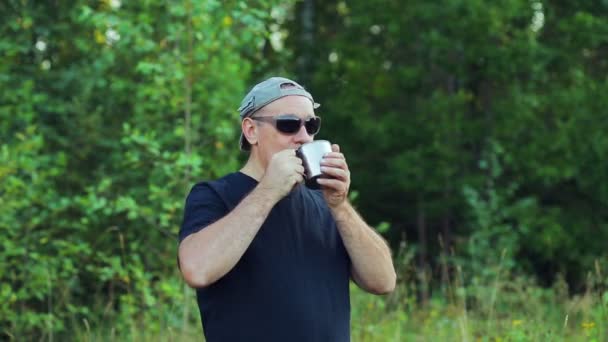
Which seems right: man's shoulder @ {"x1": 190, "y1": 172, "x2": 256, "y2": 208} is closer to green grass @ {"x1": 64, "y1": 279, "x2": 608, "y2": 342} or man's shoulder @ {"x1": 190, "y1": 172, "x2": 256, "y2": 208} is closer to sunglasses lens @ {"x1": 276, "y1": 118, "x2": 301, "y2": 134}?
sunglasses lens @ {"x1": 276, "y1": 118, "x2": 301, "y2": 134}

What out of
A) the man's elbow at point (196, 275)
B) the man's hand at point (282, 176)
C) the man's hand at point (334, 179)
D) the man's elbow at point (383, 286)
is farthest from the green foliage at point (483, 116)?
the man's elbow at point (196, 275)

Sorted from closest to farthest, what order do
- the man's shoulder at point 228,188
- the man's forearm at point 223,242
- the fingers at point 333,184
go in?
the man's forearm at point 223,242 < the fingers at point 333,184 < the man's shoulder at point 228,188

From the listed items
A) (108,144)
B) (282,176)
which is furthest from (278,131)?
(108,144)

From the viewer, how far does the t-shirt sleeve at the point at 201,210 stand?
9.71ft

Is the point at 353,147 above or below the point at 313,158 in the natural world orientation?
below

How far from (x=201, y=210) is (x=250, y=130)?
14.4 inches

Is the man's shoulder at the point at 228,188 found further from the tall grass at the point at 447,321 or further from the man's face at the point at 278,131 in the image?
the tall grass at the point at 447,321

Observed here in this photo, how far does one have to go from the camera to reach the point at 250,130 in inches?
127

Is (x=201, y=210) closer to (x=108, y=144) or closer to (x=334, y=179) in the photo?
(x=334, y=179)

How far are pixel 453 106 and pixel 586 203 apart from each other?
7.88ft

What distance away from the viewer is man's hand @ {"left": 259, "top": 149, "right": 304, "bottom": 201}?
2932 millimetres

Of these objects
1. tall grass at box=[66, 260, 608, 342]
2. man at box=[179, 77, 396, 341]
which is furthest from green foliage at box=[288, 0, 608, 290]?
man at box=[179, 77, 396, 341]

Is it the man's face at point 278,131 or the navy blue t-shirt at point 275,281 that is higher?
the man's face at point 278,131

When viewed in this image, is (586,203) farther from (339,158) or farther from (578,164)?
(339,158)
